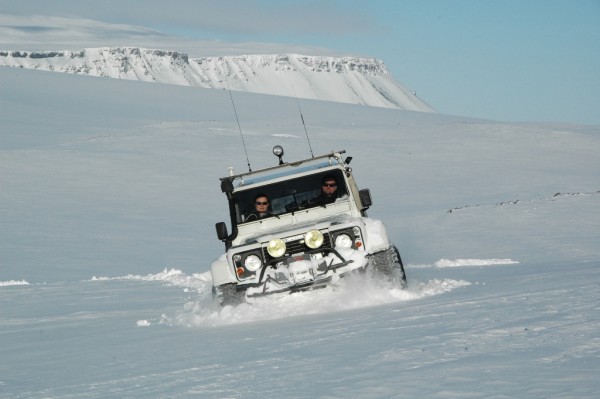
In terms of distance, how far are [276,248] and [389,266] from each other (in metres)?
0.97

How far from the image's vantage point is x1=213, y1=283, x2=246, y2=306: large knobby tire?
818 centimetres

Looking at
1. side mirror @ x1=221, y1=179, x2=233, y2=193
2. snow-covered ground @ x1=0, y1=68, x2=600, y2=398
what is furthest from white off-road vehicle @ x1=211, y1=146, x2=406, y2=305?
side mirror @ x1=221, y1=179, x2=233, y2=193

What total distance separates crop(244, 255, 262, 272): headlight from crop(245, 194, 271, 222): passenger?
124cm

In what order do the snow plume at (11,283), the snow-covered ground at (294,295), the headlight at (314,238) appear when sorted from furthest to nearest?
the snow plume at (11,283)
the headlight at (314,238)
the snow-covered ground at (294,295)

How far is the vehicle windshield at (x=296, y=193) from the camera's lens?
371 inches

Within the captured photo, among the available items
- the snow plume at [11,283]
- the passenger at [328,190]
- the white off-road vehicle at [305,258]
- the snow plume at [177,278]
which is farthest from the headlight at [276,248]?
the snow plume at [11,283]

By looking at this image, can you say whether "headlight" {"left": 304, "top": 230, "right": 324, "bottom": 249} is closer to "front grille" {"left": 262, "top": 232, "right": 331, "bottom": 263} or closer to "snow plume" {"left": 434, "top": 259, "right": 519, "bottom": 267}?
"front grille" {"left": 262, "top": 232, "right": 331, "bottom": 263}

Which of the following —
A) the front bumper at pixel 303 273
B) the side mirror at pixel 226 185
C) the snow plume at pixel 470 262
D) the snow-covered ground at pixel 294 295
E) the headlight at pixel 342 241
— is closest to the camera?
the snow-covered ground at pixel 294 295

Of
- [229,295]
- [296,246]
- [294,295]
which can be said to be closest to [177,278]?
[229,295]

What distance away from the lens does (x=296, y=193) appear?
9.44 m

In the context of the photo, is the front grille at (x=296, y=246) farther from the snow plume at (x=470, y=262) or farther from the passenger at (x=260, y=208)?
the snow plume at (x=470, y=262)

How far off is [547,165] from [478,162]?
2237 millimetres

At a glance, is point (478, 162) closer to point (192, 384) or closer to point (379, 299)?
point (379, 299)

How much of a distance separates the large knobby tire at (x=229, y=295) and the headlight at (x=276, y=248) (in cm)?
43
